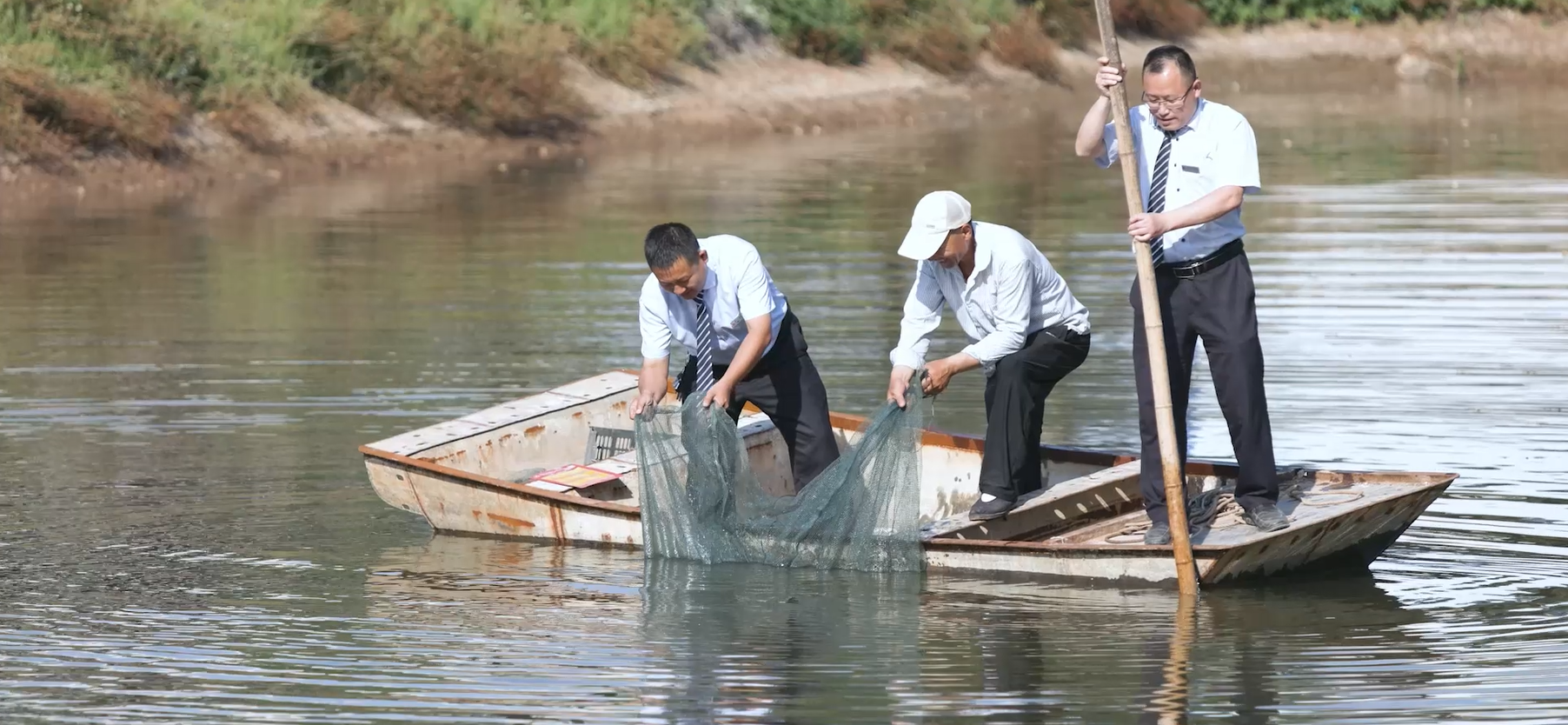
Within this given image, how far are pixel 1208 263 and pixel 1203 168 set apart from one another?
0.36 meters

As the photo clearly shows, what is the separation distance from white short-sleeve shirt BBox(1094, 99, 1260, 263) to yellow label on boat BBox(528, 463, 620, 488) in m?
3.11

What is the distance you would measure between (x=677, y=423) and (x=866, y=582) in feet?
3.52

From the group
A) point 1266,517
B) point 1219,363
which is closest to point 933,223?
point 1219,363

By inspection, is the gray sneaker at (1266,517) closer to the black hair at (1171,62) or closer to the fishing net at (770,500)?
the fishing net at (770,500)

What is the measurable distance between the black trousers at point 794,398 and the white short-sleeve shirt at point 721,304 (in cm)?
7

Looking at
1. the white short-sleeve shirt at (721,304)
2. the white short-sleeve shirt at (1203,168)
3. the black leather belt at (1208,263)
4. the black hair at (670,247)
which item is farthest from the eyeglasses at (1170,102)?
the black hair at (670,247)

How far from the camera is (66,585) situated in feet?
31.1

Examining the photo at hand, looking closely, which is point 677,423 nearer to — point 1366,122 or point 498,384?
point 498,384

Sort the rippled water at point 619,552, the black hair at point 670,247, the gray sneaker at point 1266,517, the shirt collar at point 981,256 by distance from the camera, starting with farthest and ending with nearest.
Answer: the black hair at point 670,247 < the shirt collar at point 981,256 < the gray sneaker at point 1266,517 < the rippled water at point 619,552

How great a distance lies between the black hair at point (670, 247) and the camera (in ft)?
30.5

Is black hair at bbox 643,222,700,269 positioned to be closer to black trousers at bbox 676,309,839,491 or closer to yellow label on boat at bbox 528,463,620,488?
black trousers at bbox 676,309,839,491

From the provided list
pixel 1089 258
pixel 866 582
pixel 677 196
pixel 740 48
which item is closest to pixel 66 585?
pixel 866 582

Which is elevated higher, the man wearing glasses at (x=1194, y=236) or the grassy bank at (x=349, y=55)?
the grassy bank at (x=349, y=55)

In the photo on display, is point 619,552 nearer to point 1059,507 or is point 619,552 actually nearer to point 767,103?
point 1059,507
